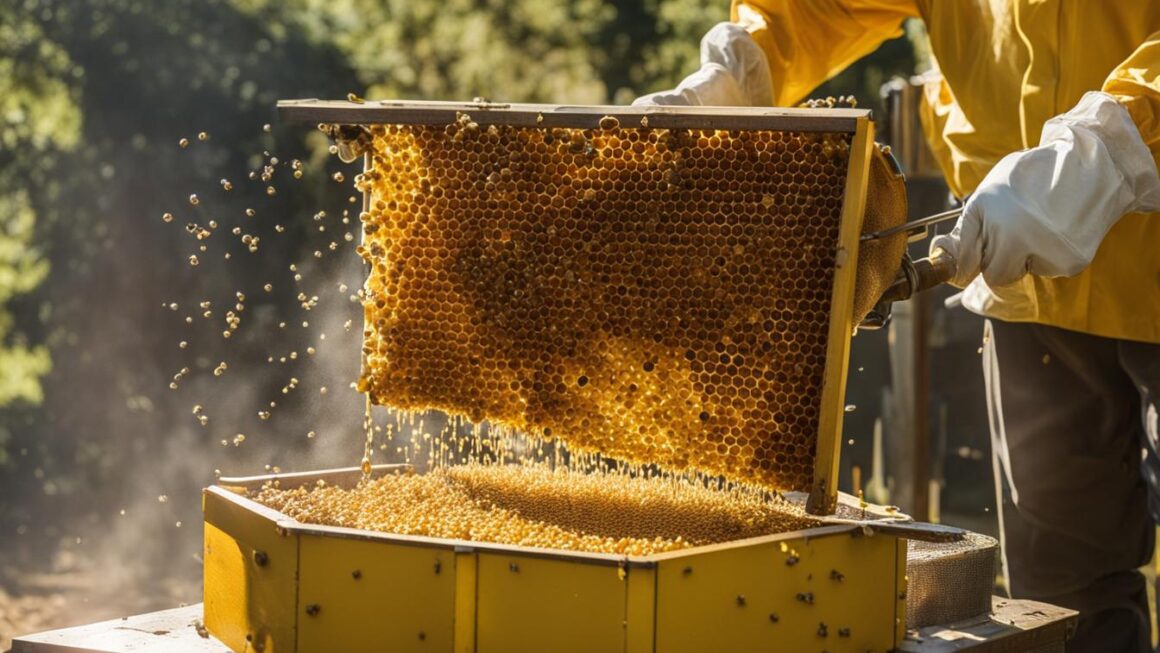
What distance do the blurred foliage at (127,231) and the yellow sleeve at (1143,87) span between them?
4194 millimetres

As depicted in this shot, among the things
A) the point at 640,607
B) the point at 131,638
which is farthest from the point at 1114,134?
the point at 131,638

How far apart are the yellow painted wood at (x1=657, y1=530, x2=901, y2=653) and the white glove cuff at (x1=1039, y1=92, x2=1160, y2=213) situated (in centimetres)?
87

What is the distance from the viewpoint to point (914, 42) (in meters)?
7.42

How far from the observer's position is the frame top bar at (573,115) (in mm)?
2246

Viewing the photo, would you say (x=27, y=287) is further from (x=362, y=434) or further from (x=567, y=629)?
(x=567, y=629)

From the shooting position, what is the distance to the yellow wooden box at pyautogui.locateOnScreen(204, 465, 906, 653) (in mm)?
2039

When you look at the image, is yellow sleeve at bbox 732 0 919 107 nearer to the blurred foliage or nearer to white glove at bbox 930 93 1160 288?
white glove at bbox 930 93 1160 288

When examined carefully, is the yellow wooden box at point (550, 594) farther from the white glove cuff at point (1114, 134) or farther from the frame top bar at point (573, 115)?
the white glove cuff at point (1114, 134)

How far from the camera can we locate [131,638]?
2398mm

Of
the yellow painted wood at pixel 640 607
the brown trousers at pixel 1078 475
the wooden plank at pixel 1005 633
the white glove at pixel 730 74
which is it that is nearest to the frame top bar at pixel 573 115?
the white glove at pixel 730 74

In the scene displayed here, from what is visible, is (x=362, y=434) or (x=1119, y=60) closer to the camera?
(x=1119, y=60)

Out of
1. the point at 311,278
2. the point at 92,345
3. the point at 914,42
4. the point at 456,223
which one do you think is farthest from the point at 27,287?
the point at 914,42

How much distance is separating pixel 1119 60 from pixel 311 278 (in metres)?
4.14

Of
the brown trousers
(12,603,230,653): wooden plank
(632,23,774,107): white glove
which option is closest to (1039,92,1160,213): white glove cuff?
the brown trousers
